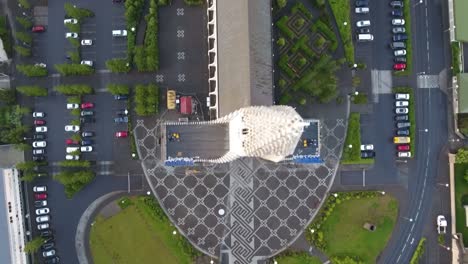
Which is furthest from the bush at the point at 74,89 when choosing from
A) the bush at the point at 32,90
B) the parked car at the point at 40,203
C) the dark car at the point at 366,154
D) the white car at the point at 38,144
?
the dark car at the point at 366,154

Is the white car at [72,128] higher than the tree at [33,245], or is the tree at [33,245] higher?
the white car at [72,128]

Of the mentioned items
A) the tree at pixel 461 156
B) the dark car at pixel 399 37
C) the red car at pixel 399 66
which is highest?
the dark car at pixel 399 37

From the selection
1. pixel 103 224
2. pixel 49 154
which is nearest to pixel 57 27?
pixel 49 154

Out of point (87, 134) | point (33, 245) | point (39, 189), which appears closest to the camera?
point (33, 245)

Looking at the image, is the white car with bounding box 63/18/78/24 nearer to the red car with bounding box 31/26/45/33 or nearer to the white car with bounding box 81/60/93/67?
the red car with bounding box 31/26/45/33

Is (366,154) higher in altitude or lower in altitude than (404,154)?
higher

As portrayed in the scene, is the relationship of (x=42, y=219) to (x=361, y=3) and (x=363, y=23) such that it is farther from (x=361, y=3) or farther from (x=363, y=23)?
(x=361, y=3)

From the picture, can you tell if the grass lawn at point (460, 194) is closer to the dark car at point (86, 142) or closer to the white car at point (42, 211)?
the dark car at point (86, 142)

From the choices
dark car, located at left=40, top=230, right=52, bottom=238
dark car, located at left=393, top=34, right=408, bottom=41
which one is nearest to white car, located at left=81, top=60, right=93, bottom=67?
dark car, located at left=40, top=230, right=52, bottom=238

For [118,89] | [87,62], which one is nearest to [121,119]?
[118,89]
